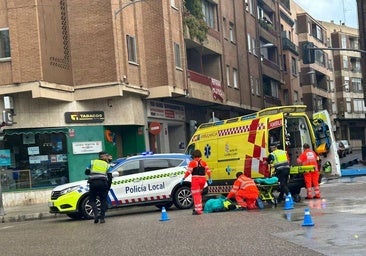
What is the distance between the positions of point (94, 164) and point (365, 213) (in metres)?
6.40

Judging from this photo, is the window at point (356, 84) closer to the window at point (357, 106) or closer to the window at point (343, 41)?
the window at point (357, 106)

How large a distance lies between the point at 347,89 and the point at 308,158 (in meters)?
69.4

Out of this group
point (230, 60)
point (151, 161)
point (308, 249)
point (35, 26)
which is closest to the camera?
point (308, 249)

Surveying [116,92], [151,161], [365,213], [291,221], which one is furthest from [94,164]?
[116,92]

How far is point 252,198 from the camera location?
1439 centimetres

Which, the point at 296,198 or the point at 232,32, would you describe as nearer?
the point at 296,198

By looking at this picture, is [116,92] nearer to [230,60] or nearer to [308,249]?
[230,60]

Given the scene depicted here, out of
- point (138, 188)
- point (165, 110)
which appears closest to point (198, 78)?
point (165, 110)

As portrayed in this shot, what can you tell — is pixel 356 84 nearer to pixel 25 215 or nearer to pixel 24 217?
pixel 25 215

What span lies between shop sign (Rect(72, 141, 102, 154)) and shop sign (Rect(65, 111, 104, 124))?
947 millimetres

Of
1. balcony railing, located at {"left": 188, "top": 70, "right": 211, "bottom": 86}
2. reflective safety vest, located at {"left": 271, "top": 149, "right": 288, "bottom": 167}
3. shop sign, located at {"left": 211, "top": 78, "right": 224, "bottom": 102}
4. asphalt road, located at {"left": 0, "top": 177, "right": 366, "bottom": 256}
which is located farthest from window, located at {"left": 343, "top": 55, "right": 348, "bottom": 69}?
asphalt road, located at {"left": 0, "top": 177, "right": 366, "bottom": 256}

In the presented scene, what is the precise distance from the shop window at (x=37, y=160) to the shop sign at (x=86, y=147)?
424mm

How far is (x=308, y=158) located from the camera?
16.2m

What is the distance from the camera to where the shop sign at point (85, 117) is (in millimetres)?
23891
